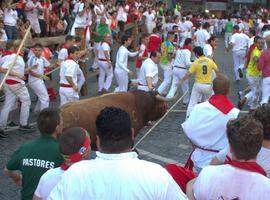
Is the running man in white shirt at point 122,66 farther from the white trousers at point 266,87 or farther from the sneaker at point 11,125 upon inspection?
the white trousers at point 266,87

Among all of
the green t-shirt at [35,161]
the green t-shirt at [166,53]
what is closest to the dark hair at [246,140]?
the green t-shirt at [35,161]

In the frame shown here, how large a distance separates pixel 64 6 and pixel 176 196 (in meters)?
18.0

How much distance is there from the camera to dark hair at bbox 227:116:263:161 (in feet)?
10.1

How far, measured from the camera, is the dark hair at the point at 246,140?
10.1ft

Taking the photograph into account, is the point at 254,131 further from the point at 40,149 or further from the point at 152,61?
the point at 152,61

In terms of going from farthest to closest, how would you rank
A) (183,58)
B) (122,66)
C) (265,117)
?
1. (122,66)
2. (183,58)
3. (265,117)

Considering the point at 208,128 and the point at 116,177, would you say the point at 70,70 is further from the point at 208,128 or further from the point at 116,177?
the point at 116,177

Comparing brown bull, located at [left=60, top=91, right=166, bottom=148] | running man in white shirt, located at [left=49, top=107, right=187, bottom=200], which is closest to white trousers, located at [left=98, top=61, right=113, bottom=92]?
brown bull, located at [left=60, top=91, right=166, bottom=148]

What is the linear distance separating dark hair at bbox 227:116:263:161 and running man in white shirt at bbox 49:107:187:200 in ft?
1.80

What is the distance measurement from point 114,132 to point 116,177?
0.90ft

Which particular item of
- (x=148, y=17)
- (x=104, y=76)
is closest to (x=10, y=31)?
(x=104, y=76)

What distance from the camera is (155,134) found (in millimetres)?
10008

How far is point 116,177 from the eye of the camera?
8.79 ft

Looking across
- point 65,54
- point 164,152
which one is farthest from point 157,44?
point 164,152
